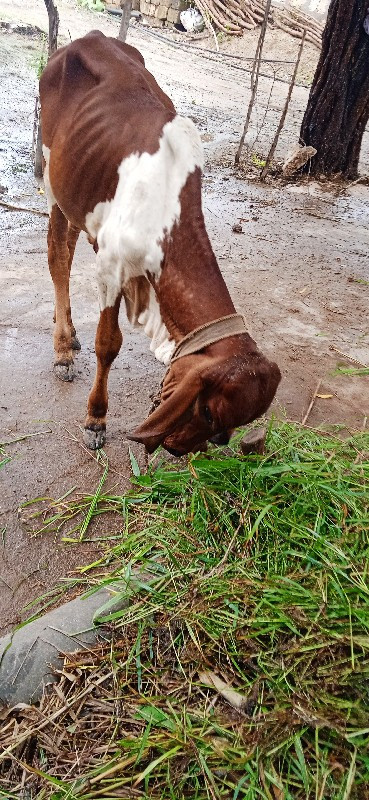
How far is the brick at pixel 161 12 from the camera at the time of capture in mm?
21344

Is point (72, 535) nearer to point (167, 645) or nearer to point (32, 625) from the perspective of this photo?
point (32, 625)

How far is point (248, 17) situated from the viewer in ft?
66.1

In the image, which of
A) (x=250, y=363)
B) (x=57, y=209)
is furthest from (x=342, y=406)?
(x=57, y=209)

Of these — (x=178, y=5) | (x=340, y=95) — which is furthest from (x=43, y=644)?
(x=178, y=5)

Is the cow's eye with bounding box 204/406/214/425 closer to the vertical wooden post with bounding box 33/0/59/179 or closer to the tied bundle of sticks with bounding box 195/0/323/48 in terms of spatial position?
the vertical wooden post with bounding box 33/0/59/179

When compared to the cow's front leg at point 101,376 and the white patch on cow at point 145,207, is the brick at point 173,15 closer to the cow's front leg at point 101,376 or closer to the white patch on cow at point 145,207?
the white patch on cow at point 145,207

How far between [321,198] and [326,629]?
6.48 meters

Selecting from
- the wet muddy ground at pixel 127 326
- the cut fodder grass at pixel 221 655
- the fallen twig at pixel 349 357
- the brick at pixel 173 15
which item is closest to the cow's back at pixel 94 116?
the wet muddy ground at pixel 127 326

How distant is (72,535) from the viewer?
2639mm

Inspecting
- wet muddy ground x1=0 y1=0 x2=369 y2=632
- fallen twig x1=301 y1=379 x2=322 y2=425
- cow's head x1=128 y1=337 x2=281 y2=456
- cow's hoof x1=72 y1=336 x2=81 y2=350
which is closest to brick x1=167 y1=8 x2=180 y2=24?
wet muddy ground x1=0 y1=0 x2=369 y2=632

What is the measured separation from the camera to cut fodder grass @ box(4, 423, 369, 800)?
1.70 meters

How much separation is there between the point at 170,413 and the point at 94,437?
103 centimetres

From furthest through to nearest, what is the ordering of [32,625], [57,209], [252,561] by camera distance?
[57,209] → [252,561] → [32,625]

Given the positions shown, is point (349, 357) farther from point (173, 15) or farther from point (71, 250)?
point (173, 15)
